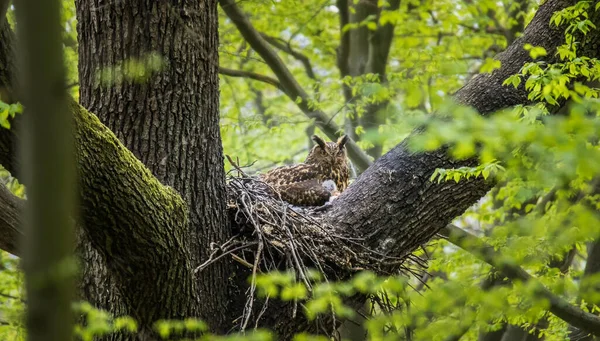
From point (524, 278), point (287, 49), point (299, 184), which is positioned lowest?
point (524, 278)

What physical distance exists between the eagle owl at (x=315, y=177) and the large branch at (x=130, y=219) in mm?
1994

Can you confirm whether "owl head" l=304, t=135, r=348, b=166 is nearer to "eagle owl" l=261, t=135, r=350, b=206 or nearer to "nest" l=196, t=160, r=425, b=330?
"eagle owl" l=261, t=135, r=350, b=206

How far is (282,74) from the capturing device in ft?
28.2

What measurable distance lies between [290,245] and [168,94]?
3.78ft

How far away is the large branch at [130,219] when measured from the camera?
11.4 ft

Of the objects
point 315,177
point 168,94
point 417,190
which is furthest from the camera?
point 315,177

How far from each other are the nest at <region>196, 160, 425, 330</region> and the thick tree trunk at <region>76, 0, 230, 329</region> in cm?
26

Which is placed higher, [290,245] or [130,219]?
[130,219]

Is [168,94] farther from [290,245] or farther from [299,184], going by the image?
[299,184]

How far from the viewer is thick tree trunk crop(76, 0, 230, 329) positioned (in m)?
4.38

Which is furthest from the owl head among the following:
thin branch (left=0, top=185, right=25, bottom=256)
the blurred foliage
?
thin branch (left=0, top=185, right=25, bottom=256)

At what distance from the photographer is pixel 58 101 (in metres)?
1.63

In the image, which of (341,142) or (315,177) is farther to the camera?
(341,142)

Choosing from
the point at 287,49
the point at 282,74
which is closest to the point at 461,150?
the point at 282,74
